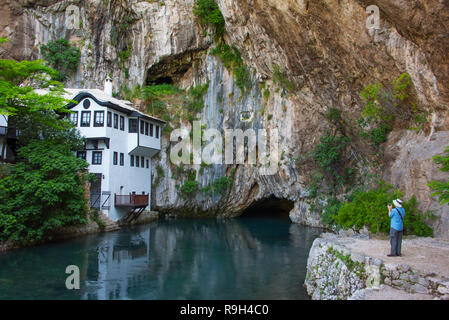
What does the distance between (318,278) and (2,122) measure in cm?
2032

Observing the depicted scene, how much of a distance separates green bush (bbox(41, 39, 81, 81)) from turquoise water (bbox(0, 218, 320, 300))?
727 inches

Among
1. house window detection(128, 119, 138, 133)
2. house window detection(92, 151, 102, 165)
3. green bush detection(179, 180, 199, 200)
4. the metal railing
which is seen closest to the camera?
the metal railing

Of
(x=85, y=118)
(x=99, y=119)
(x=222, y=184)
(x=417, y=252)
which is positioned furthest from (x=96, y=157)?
(x=417, y=252)

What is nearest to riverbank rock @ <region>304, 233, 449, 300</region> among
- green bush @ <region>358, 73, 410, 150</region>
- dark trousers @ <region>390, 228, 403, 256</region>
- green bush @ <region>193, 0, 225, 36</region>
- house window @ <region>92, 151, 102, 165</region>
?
dark trousers @ <region>390, 228, 403, 256</region>

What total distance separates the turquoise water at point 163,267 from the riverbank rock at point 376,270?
3.78 ft

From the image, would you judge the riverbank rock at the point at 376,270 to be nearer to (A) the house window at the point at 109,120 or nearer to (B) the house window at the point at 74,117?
(A) the house window at the point at 109,120

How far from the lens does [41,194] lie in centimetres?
1722

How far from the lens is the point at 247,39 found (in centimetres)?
2583

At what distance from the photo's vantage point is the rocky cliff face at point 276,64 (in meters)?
13.7

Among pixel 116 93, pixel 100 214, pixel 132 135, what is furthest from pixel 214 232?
pixel 116 93

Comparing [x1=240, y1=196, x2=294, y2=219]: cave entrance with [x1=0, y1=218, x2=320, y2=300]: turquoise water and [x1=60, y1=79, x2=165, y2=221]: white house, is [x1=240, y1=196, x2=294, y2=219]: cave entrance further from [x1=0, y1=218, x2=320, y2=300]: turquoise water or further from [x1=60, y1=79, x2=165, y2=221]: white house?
[x1=0, y1=218, x2=320, y2=300]: turquoise water

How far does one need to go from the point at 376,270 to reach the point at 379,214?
7742 millimetres

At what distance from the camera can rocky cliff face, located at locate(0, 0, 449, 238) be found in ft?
Answer: 45.1
